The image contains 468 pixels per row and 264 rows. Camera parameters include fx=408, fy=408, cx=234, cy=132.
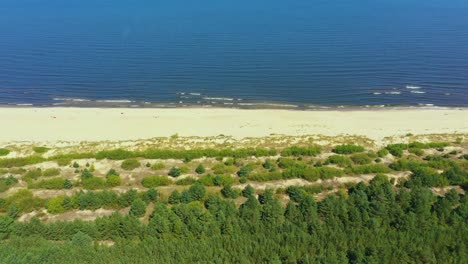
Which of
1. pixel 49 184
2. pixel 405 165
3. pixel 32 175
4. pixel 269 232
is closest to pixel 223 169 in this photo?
pixel 269 232

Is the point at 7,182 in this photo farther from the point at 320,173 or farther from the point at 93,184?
the point at 320,173

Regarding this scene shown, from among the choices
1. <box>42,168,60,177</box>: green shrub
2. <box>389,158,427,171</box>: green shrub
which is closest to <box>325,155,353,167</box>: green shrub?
<box>389,158,427,171</box>: green shrub

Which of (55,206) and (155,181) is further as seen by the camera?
(155,181)

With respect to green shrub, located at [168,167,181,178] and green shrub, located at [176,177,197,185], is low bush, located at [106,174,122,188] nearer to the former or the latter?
green shrub, located at [168,167,181,178]

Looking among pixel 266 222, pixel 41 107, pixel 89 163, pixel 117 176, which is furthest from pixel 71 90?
pixel 266 222

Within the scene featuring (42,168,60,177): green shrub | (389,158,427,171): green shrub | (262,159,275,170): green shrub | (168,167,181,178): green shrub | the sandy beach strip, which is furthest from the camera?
the sandy beach strip
